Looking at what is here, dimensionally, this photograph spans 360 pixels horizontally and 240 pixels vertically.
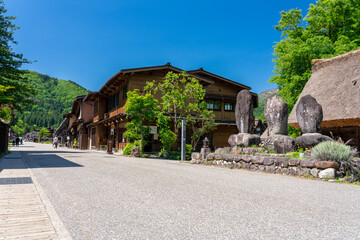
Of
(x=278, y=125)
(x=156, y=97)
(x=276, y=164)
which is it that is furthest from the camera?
(x=156, y=97)

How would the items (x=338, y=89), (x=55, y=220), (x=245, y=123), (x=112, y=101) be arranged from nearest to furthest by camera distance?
(x=55, y=220) → (x=245, y=123) → (x=338, y=89) → (x=112, y=101)

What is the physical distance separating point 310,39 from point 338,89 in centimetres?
685

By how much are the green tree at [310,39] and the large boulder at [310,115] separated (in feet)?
36.5

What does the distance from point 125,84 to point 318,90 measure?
1497 centimetres

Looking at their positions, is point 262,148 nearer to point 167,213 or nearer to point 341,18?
point 167,213

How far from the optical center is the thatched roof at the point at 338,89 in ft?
39.1

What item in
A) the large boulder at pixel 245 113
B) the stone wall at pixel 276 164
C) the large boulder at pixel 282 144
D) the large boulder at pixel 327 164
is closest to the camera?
the large boulder at pixel 327 164

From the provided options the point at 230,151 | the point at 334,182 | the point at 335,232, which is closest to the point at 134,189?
the point at 335,232

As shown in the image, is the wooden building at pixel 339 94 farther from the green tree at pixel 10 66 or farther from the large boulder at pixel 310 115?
the green tree at pixel 10 66

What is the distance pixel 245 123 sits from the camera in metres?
11.5

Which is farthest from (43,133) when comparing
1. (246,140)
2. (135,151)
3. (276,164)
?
(276,164)

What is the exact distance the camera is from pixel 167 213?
350 cm

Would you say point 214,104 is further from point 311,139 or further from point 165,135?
point 311,139

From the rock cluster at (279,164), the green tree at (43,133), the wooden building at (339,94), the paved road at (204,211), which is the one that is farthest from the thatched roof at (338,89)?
the green tree at (43,133)
